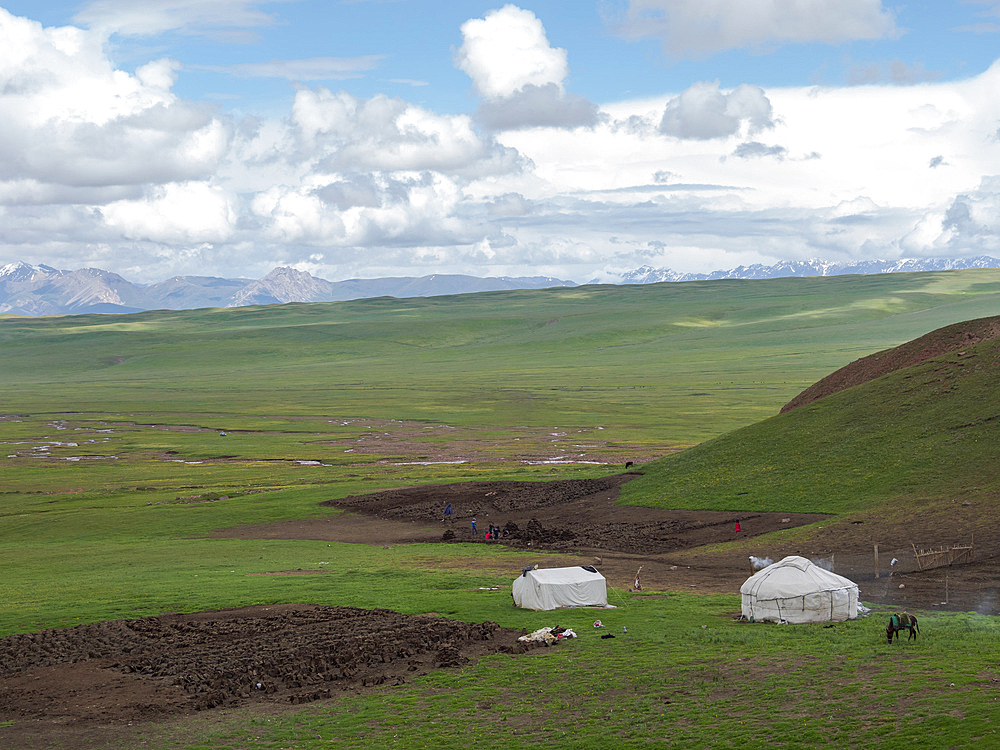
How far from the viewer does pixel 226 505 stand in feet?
240

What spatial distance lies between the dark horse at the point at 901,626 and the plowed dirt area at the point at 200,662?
43.8ft

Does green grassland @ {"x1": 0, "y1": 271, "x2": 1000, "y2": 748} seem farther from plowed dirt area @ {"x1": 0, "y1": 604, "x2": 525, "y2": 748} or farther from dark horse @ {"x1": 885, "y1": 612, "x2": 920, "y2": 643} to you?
plowed dirt area @ {"x1": 0, "y1": 604, "x2": 525, "y2": 748}

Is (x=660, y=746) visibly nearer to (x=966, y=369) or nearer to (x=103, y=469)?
(x=966, y=369)

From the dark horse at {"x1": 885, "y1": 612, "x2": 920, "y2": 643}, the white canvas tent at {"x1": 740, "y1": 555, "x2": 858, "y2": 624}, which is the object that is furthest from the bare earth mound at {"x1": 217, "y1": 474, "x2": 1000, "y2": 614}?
the dark horse at {"x1": 885, "y1": 612, "x2": 920, "y2": 643}

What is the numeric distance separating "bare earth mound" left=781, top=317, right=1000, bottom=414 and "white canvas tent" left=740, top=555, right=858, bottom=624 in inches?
1761

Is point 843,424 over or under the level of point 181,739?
over

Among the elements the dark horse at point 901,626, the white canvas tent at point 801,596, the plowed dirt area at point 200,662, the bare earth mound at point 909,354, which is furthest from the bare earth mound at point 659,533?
the bare earth mound at point 909,354

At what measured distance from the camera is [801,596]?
37000mm

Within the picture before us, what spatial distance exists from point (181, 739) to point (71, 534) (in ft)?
145

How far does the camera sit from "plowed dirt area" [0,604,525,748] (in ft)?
98.2

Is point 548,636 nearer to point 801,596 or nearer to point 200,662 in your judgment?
point 801,596

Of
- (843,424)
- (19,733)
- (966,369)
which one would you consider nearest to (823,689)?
(19,733)

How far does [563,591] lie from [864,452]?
32460 millimetres

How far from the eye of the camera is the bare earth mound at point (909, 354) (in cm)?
7731
